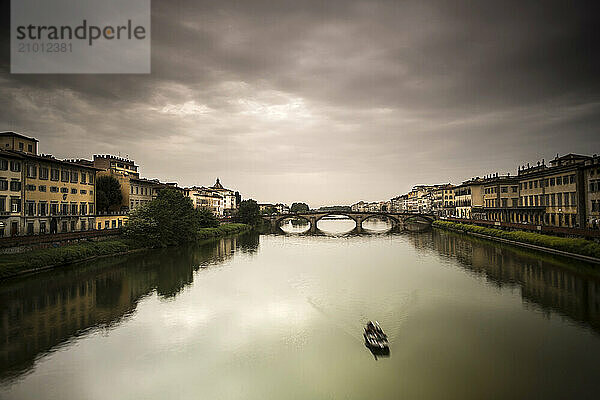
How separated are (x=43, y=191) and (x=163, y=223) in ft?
46.5

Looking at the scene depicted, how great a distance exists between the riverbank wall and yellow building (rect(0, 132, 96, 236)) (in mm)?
53785

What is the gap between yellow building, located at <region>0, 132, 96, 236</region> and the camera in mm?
35969

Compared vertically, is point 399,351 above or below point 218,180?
below

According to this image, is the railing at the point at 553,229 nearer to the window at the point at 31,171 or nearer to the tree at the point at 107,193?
the window at the point at 31,171

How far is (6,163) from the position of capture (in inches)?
1387

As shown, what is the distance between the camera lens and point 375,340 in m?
16.1

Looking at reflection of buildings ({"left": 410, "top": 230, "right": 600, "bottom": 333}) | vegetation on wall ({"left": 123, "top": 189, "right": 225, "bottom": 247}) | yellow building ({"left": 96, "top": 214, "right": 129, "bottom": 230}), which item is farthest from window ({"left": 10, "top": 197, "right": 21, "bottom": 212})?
reflection of buildings ({"left": 410, "top": 230, "right": 600, "bottom": 333})

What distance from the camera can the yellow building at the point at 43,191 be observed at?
35969 mm

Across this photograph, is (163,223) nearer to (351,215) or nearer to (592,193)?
(592,193)

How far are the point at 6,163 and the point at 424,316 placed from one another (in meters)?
39.6

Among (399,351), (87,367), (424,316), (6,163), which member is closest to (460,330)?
(424,316)

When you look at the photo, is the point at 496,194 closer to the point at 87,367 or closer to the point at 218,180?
the point at 87,367

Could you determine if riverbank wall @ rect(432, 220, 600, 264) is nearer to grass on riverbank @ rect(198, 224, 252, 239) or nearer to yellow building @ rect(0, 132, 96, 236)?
grass on riverbank @ rect(198, 224, 252, 239)

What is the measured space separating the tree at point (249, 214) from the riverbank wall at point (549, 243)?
178 feet
